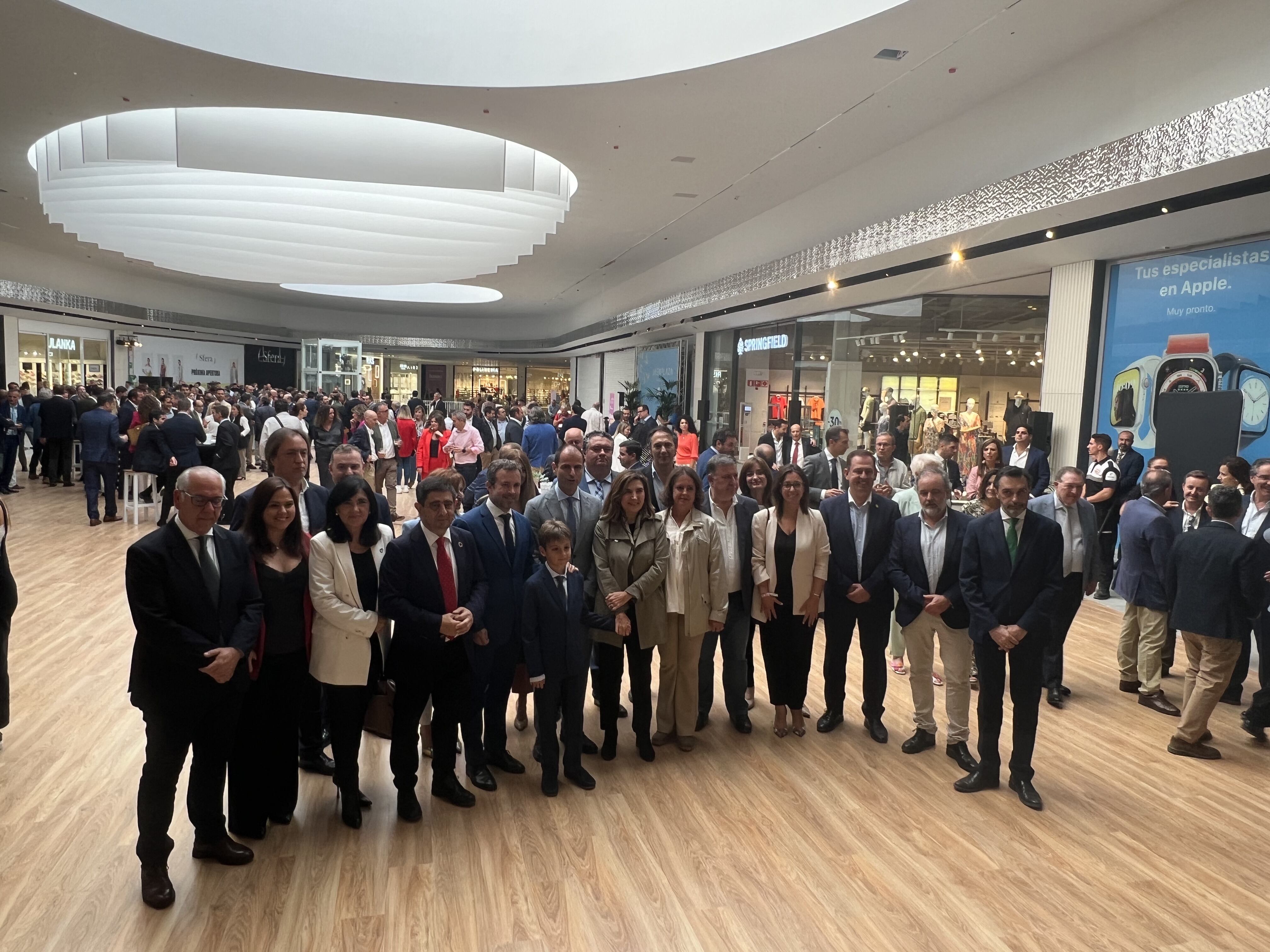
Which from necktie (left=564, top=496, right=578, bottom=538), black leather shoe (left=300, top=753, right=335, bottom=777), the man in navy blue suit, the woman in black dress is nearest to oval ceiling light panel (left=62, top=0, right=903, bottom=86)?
necktie (left=564, top=496, right=578, bottom=538)

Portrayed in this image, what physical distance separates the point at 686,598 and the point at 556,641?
881 millimetres

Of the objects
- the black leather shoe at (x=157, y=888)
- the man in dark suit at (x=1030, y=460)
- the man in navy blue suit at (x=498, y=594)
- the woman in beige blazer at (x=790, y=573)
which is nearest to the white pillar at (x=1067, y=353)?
the man in dark suit at (x=1030, y=460)

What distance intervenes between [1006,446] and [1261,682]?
5.49 meters

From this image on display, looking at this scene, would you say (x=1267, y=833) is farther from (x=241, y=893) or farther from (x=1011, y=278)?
(x=1011, y=278)

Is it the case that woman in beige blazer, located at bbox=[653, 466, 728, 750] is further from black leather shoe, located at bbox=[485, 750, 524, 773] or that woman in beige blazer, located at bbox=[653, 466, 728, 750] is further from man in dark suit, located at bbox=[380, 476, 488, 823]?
man in dark suit, located at bbox=[380, 476, 488, 823]

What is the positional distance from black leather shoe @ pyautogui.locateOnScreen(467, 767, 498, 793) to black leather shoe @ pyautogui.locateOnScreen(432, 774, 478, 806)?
102mm

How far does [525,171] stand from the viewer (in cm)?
1224

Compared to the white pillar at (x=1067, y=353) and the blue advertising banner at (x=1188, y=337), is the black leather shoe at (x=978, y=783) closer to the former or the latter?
the blue advertising banner at (x=1188, y=337)

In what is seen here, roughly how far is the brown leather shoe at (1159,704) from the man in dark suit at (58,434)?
16.5m

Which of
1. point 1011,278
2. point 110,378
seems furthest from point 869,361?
point 110,378

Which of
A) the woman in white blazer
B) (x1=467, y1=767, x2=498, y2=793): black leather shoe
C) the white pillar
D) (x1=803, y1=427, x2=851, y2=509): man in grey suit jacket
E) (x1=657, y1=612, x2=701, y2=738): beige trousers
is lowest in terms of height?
(x1=467, y1=767, x2=498, y2=793): black leather shoe

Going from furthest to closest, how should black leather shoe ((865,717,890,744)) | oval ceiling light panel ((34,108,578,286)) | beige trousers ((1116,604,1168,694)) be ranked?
oval ceiling light panel ((34,108,578,286)) → beige trousers ((1116,604,1168,694)) → black leather shoe ((865,717,890,744))

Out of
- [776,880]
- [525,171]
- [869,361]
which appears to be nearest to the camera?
[776,880]

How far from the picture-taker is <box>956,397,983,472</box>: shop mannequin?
1170 cm
